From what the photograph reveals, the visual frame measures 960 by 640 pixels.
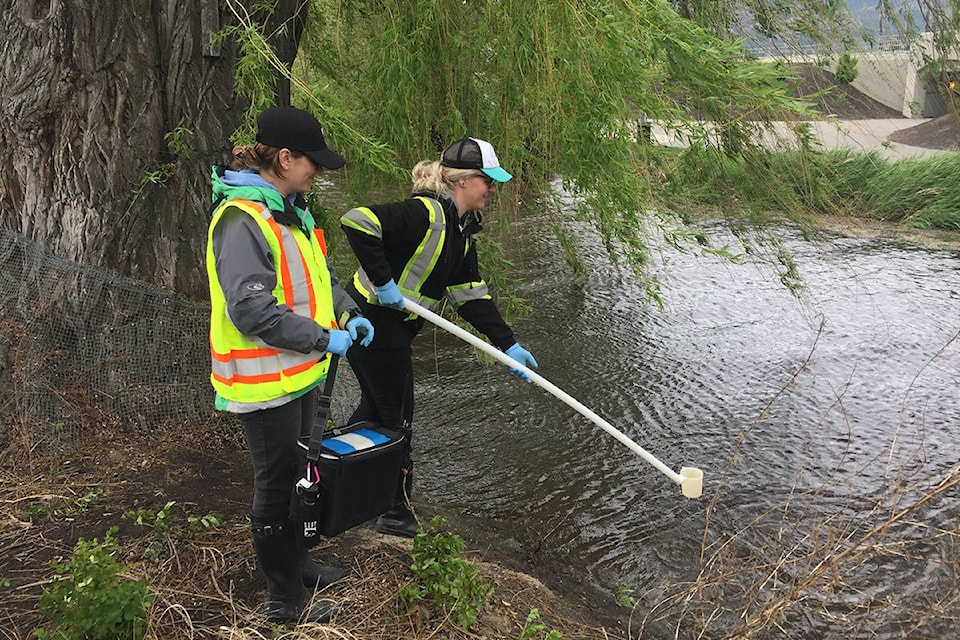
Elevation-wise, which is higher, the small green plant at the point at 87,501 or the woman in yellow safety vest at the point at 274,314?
the woman in yellow safety vest at the point at 274,314

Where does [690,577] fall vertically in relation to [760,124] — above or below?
below

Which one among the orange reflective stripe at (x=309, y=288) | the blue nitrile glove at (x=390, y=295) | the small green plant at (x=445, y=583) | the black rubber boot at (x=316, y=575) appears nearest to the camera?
the orange reflective stripe at (x=309, y=288)

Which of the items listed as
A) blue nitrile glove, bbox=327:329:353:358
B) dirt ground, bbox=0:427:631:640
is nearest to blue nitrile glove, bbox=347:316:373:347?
blue nitrile glove, bbox=327:329:353:358

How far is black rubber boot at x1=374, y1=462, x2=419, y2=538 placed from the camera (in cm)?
340

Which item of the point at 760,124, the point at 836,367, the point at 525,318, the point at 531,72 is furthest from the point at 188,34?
the point at 836,367

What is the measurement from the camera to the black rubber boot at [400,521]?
11.2ft

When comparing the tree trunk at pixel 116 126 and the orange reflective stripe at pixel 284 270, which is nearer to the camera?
the orange reflective stripe at pixel 284 270

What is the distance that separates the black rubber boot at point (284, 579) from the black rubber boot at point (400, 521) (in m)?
0.74

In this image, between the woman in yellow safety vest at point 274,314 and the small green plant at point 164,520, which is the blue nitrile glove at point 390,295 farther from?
the small green plant at point 164,520

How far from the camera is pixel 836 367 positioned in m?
6.81

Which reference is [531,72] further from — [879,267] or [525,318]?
[879,267]

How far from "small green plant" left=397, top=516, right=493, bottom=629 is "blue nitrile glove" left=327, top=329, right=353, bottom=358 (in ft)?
2.82

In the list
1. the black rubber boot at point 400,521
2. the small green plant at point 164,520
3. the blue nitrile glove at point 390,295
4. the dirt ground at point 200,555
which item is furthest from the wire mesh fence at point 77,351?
the blue nitrile glove at point 390,295

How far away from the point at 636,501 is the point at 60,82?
3.59 m
